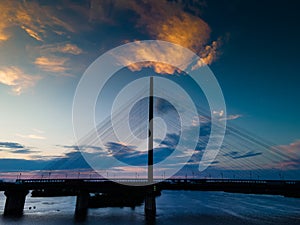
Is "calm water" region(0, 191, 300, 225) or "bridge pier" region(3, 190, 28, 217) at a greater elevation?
"bridge pier" region(3, 190, 28, 217)

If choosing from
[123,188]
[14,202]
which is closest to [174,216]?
[123,188]

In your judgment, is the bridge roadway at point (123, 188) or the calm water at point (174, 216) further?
the bridge roadway at point (123, 188)

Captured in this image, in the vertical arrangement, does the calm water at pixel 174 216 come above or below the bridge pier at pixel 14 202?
below

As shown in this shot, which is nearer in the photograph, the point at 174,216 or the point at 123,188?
the point at 174,216

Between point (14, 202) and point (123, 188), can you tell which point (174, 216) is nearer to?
point (123, 188)

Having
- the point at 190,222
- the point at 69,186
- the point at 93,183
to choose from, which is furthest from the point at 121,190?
the point at 190,222

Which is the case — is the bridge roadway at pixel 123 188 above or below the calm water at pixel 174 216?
above

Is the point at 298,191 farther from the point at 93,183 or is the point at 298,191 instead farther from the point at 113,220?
the point at 93,183

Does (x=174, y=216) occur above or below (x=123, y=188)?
below

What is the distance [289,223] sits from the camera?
44.1 meters

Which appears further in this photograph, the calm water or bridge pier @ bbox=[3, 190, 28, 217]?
bridge pier @ bbox=[3, 190, 28, 217]

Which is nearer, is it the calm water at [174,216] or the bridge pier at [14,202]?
the calm water at [174,216]

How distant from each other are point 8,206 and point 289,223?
Result: 62273mm

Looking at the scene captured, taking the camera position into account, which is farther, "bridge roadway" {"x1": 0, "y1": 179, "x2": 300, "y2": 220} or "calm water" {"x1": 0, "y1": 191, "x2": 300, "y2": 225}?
"bridge roadway" {"x1": 0, "y1": 179, "x2": 300, "y2": 220}
